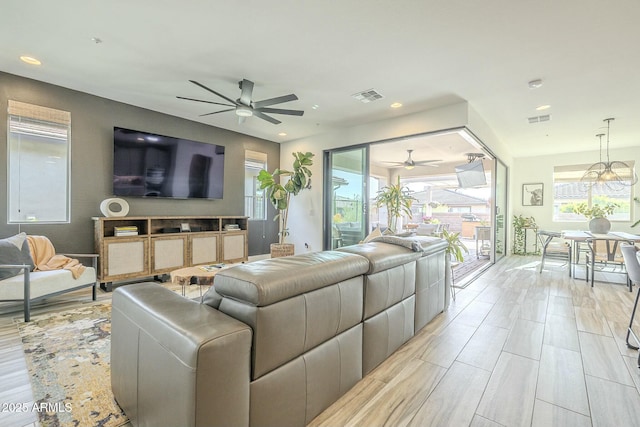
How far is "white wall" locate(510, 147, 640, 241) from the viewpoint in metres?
6.54

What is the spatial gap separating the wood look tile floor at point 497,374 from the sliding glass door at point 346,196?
2739mm

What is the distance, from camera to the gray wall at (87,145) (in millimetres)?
3574

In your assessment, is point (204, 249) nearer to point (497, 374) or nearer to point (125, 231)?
point (125, 231)

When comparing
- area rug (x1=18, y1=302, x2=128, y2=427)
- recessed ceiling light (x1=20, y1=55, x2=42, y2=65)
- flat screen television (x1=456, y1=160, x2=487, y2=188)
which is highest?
recessed ceiling light (x1=20, y1=55, x2=42, y2=65)

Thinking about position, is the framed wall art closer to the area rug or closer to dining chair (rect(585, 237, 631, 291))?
dining chair (rect(585, 237, 631, 291))

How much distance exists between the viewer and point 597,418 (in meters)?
1.53

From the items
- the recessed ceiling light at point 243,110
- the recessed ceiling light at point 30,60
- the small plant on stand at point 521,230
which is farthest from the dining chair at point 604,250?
the recessed ceiling light at point 30,60

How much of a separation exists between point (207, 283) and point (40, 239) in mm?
2370

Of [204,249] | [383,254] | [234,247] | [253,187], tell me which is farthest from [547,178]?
[204,249]

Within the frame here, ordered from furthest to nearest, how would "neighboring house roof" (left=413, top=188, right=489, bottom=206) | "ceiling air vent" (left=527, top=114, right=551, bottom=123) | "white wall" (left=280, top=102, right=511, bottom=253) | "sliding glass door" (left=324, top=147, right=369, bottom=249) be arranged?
"neighboring house roof" (left=413, top=188, right=489, bottom=206) → "sliding glass door" (left=324, top=147, right=369, bottom=249) → "ceiling air vent" (left=527, top=114, right=551, bottom=123) → "white wall" (left=280, top=102, right=511, bottom=253)

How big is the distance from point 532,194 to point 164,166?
8.95 meters

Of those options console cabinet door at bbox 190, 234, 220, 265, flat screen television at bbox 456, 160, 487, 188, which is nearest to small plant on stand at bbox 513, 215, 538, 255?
flat screen television at bbox 456, 160, 487, 188

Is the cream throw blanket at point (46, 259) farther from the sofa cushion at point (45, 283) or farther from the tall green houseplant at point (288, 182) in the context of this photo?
the tall green houseplant at point (288, 182)

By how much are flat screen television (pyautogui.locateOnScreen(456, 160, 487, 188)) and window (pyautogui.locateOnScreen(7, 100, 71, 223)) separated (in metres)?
8.44
